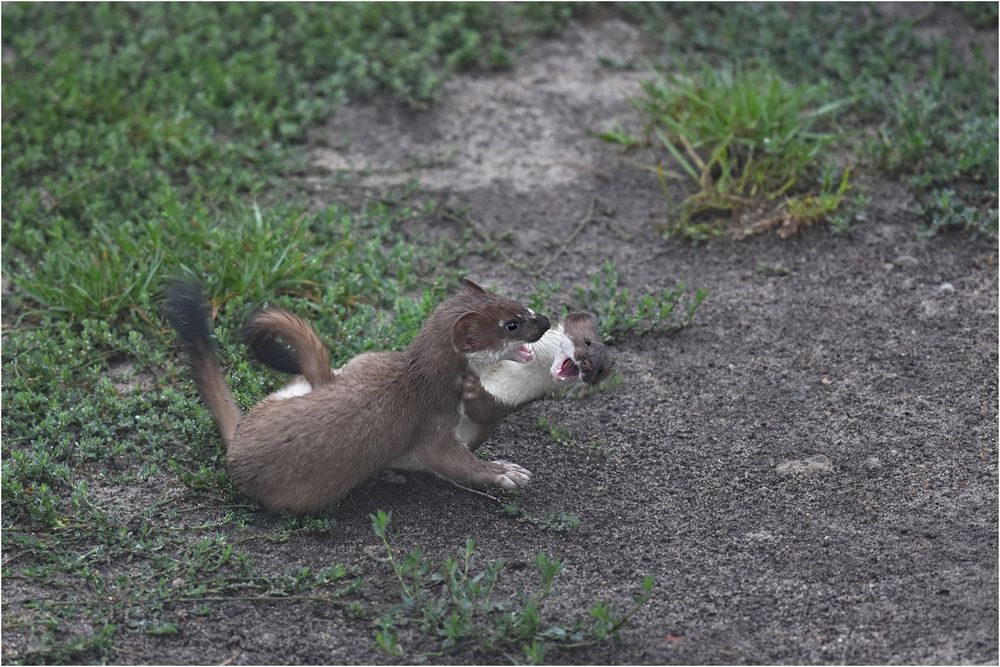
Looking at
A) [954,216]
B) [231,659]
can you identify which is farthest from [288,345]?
[954,216]

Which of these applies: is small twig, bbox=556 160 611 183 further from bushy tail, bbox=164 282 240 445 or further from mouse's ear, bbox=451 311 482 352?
bushy tail, bbox=164 282 240 445

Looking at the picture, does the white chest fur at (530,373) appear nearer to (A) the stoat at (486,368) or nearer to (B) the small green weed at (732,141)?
(A) the stoat at (486,368)

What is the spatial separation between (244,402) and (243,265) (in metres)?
1.02

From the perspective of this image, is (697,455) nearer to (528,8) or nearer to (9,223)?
(9,223)

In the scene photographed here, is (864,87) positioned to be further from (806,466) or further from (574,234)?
(806,466)

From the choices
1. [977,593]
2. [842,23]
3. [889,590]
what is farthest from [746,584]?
[842,23]

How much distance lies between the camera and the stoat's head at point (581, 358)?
534cm

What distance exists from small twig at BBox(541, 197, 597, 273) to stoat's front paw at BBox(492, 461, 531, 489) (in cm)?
194

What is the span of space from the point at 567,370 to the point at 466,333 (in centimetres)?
49

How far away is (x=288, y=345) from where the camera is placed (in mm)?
5410

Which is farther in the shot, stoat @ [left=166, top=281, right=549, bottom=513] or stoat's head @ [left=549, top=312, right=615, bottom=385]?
stoat's head @ [left=549, top=312, right=615, bottom=385]

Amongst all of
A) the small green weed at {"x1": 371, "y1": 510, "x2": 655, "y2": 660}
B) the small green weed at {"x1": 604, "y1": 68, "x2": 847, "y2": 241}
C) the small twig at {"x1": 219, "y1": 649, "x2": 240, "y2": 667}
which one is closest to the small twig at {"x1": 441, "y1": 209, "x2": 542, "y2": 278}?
the small green weed at {"x1": 604, "y1": 68, "x2": 847, "y2": 241}

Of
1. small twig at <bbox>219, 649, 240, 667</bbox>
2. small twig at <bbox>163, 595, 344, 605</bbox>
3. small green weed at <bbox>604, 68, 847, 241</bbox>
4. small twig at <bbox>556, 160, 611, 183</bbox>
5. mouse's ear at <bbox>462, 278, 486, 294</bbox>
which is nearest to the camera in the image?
small twig at <bbox>219, 649, 240, 667</bbox>

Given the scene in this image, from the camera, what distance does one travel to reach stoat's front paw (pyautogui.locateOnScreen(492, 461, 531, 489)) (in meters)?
5.12
